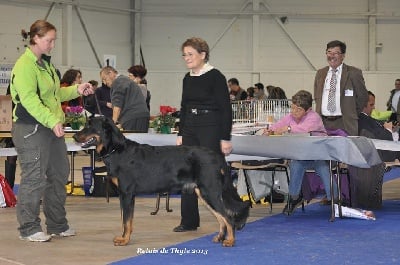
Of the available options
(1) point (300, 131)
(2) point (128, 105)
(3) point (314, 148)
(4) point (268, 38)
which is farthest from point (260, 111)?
(4) point (268, 38)

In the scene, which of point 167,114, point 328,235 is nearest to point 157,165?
point 328,235

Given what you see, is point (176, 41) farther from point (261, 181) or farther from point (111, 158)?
point (111, 158)

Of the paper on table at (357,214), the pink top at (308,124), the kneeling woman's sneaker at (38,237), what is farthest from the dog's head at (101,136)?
the paper on table at (357,214)

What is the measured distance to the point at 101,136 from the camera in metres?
5.54

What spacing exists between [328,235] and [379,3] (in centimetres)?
1519

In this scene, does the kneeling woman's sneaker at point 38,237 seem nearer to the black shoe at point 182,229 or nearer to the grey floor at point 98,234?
the grey floor at point 98,234

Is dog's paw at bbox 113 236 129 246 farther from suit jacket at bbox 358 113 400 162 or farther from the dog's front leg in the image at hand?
suit jacket at bbox 358 113 400 162

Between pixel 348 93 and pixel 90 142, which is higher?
pixel 348 93

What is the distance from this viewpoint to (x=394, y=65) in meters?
20.2

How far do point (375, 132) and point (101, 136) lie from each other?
3.05 meters

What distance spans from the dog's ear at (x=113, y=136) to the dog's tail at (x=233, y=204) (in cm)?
73

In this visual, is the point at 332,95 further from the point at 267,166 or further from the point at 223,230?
the point at 223,230

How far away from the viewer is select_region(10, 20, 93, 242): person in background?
5.43 metres

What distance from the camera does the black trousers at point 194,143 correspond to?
579 centimetres
